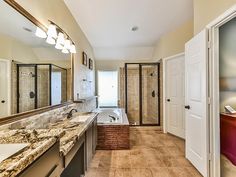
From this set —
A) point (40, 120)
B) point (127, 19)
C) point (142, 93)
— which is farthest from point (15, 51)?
point (142, 93)

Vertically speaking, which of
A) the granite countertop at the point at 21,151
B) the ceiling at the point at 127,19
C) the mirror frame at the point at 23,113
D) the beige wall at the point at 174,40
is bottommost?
the granite countertop at the point at 21,151

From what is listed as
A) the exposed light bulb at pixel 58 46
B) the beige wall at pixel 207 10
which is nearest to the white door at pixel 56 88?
the exposed light bulb at pixel 58 46

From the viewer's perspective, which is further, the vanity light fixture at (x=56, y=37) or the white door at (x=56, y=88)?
the white door at (x=56, y=88)

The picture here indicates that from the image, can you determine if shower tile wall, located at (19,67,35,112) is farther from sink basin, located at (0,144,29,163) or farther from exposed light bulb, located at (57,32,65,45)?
exposed light bulb, located at (57,32,65,45)

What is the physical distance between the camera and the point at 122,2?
3.54m

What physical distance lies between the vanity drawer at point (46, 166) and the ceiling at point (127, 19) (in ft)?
9.20

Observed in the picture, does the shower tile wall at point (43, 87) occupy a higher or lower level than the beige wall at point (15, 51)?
lower

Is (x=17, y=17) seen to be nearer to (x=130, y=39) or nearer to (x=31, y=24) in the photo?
(x=31, y=24)

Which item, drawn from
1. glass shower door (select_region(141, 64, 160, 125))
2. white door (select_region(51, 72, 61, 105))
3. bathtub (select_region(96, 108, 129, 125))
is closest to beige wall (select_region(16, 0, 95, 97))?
white door (select_region(51, 72, 61, 105))

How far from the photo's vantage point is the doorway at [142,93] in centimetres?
608

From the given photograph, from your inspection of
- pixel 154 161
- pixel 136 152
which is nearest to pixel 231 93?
pixel 154 161

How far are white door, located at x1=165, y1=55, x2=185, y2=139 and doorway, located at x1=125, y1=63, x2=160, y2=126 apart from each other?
2.70 ft

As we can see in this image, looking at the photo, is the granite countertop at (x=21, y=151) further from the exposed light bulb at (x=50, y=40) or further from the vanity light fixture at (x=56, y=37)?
the exposed light bulb at (x=50, y=40)

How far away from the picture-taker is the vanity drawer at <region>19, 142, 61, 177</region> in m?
0.92
